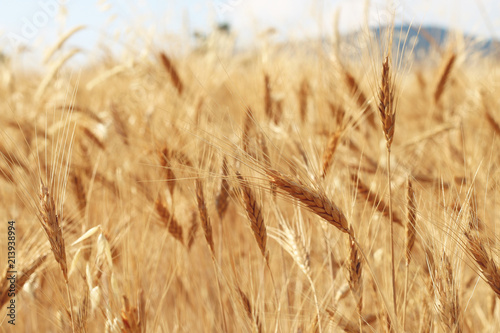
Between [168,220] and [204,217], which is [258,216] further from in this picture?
[168,220]

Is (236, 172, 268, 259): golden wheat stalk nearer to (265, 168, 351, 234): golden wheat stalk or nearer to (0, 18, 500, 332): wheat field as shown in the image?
(0, 18, 500, 332): wheat field

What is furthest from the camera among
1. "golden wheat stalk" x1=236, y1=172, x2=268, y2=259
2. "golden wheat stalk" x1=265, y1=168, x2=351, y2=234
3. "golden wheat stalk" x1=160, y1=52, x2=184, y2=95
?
"golden wheat stalk" x1=160, y1=52, x2=184, y2=95

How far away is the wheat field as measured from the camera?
720mm

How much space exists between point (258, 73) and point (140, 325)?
119cm

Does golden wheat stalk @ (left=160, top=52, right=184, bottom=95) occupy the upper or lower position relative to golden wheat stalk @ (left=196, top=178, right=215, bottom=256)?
upper

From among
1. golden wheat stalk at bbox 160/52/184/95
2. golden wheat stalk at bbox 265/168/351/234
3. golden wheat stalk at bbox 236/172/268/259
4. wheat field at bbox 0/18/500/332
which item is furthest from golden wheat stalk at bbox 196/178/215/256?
golden wheat stalk at bbox 160/52/184/95

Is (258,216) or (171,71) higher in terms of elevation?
(171,71)

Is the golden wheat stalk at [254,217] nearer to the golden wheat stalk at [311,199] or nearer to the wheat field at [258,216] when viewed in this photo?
the wheat field at [258,216]

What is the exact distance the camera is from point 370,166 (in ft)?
4.52

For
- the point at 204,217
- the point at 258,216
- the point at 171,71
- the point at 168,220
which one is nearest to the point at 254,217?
the point at 258,216

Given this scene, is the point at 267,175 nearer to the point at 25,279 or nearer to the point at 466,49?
the point at 25,279

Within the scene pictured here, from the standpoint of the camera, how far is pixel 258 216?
762 mm

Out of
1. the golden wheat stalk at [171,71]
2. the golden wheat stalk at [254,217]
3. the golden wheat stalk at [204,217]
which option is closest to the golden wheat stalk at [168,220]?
the golden wheat stalk at [204,217]

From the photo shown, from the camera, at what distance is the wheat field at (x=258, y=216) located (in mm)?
720
